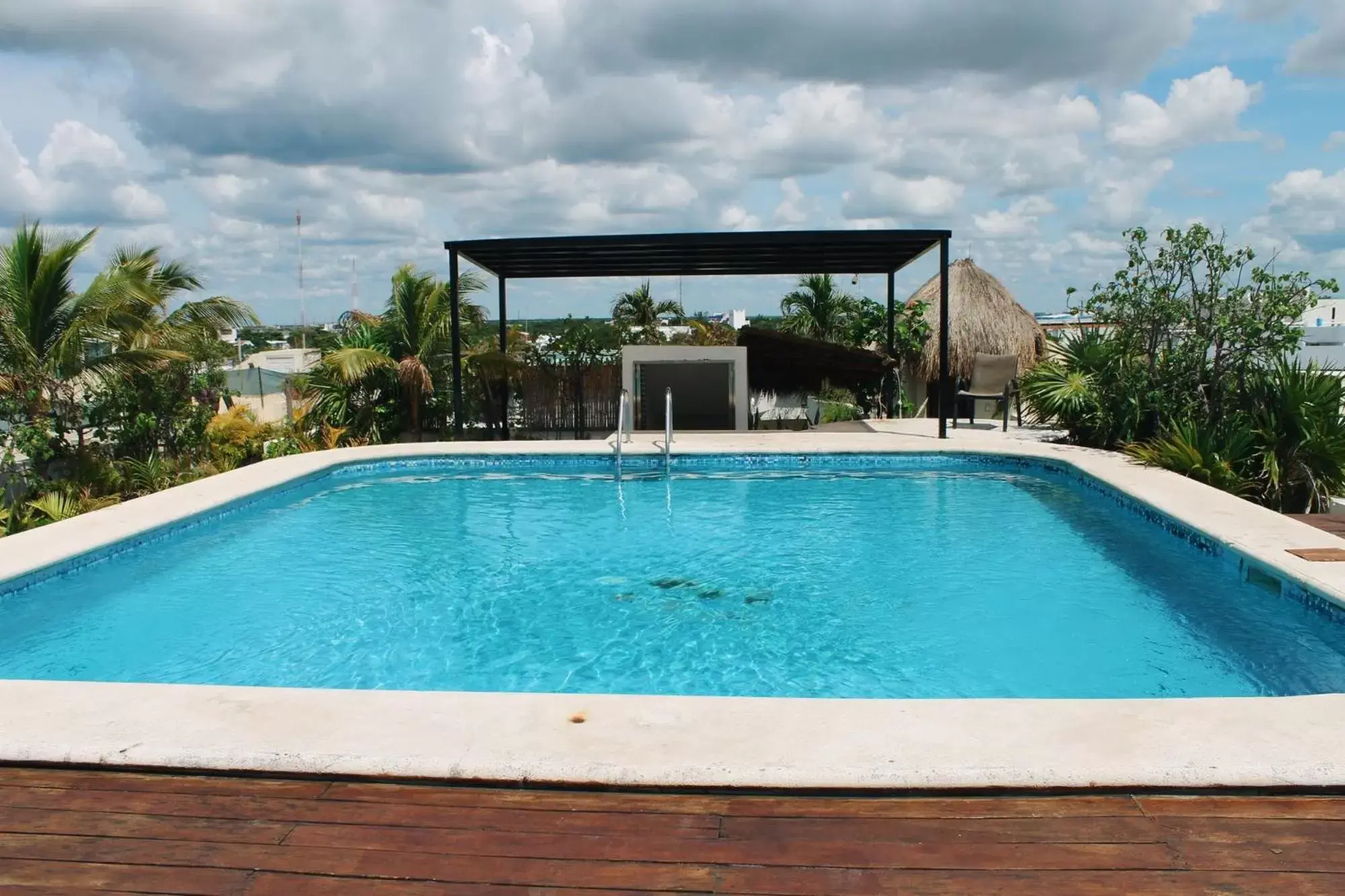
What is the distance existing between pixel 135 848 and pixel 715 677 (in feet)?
10.7

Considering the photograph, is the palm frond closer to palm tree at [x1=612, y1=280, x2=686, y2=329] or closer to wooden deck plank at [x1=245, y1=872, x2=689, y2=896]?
wooden deck plank at [x1=245, y1=872, x2=689, y2=896]

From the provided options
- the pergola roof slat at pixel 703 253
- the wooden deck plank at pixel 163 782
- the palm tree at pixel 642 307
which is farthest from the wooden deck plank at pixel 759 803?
the palm tree at pixel 642 307

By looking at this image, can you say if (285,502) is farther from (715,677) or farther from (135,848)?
(135,848)

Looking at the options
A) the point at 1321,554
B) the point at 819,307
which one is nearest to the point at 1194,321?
the point at 1321,554

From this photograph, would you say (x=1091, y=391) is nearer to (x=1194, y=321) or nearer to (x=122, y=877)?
(x=1194, y=321)

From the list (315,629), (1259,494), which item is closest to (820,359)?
(1259,494)

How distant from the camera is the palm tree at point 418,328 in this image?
47.3 feet

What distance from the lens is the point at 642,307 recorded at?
31766 mm

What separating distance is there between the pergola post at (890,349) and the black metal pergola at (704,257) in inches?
1.0

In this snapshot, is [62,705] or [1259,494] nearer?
[62,705]

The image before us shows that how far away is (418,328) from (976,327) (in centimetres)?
1174

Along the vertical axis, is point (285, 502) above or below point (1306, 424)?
below

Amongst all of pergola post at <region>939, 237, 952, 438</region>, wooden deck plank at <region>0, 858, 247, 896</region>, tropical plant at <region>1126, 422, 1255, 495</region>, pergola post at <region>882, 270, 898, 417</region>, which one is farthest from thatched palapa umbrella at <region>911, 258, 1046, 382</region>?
wooden deck plank at <region>0, 858, 247, 896</region>

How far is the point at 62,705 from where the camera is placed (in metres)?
3.93
